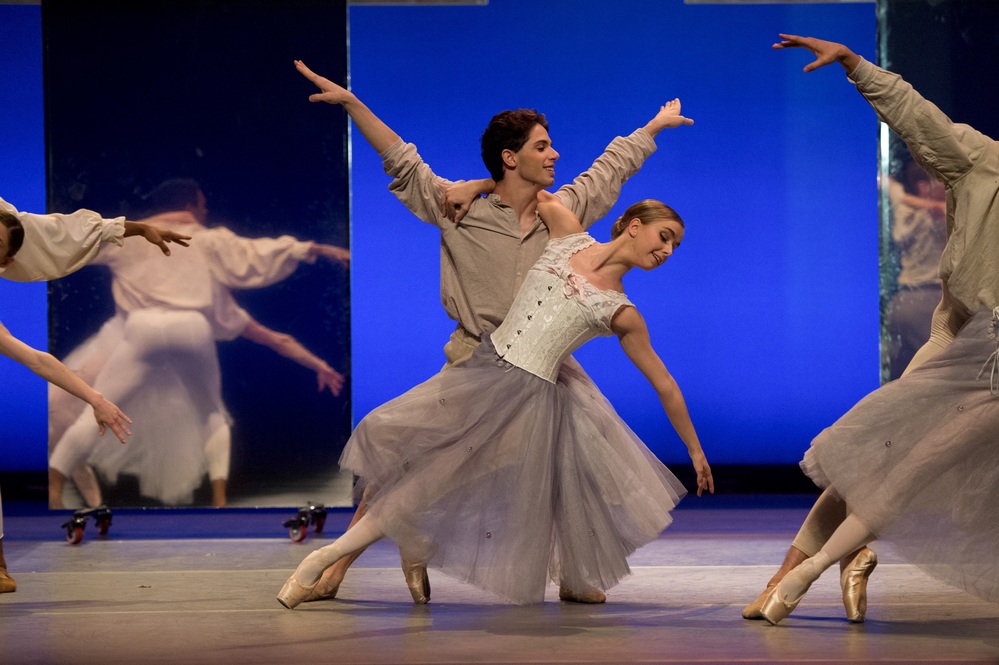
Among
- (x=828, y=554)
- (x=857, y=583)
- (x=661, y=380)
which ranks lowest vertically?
(x=857, y=583)

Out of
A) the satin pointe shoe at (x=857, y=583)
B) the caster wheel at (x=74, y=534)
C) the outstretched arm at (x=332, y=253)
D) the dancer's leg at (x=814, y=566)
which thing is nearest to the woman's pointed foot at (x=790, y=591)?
the dancer's leg at (x=814, y=566)

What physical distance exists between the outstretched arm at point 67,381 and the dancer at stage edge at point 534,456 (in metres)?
0.64

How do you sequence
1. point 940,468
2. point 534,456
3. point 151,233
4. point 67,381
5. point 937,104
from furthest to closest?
1. point 937,104
2. point 151,233
3. point 67,381
4. point 534,456
5. point 940,468

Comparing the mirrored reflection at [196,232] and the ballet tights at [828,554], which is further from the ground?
the mirrored reflection at [196,232]

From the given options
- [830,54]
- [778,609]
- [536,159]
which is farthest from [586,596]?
[830,54]

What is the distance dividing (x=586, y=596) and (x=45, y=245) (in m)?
1.97

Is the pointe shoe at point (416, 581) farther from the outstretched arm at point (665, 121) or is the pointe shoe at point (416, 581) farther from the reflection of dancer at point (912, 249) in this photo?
the reflection of dancer at point (912, 249)

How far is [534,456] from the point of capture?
356cm

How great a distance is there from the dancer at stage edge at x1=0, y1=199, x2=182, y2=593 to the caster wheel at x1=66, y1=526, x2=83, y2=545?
102cm

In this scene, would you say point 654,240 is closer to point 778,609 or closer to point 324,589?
point 778,609

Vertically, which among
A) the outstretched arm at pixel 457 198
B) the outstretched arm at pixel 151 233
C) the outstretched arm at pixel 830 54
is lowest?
the outstretched arm at pixel 151 233

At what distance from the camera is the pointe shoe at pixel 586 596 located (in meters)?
3.78

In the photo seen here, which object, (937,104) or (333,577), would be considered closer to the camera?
(333,577)

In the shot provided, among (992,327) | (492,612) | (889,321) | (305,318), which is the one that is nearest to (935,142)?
(992,327)
